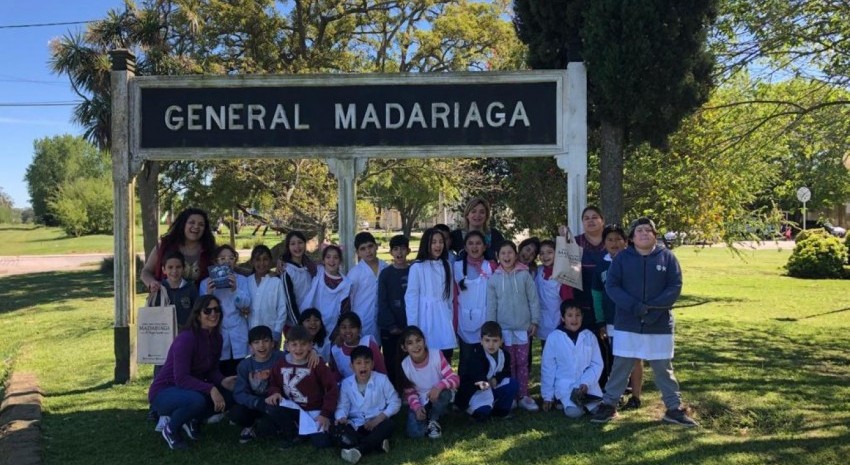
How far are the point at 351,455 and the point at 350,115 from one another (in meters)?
3.26

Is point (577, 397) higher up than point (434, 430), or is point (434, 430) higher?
point (577, 397)

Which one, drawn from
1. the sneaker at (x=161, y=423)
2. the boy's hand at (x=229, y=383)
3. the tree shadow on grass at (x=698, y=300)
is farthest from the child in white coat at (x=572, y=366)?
the tree shadow on grass at (x=698, y=300)

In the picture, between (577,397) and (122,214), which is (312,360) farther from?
(122,214)

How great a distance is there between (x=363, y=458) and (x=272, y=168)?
1320 centimetres

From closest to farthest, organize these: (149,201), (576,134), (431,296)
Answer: (431,296)
(576,134)
(149,201)

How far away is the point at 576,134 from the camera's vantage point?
20.1 feet

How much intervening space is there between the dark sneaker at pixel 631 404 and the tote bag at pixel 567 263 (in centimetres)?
103

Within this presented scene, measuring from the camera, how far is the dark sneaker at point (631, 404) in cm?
536

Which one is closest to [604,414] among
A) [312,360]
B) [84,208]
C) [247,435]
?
[312,360]

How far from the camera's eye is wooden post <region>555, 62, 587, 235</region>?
6113mm

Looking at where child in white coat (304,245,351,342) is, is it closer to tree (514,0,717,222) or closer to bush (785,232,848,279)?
tree (514,0,717,222)

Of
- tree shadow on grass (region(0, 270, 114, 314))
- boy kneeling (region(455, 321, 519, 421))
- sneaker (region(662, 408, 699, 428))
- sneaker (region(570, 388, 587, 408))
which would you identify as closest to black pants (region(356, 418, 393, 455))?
boy kneeling (region(455, 321, 519, 421))

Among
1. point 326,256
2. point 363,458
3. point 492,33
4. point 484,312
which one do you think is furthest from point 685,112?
point 492,33

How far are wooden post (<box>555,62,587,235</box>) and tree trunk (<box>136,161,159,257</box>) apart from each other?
1456 cm
